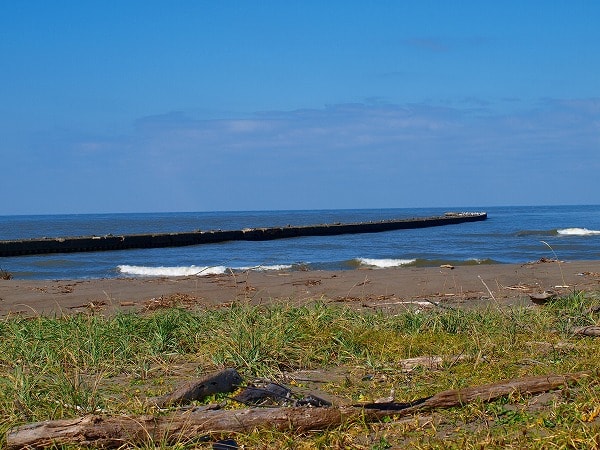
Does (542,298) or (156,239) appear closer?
(542,298)

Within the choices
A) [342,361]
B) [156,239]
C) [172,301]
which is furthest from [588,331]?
[156,239]

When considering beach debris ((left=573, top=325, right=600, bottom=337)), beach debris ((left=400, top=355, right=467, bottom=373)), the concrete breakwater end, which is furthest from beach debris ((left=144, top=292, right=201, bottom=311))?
the concrete breakwater end

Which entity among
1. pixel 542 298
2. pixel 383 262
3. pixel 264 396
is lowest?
pixel 383 262

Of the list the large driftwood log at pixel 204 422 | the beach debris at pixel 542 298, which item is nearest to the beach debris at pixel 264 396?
the large driftwood log at pixel 204 422

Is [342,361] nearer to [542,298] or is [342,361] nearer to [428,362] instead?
[428,362]

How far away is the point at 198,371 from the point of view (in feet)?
17.9

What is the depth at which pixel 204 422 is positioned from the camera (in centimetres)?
401

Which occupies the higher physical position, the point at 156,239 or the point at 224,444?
the point at 156,239

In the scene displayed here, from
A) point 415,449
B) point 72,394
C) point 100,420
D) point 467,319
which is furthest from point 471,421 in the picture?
point 467,319

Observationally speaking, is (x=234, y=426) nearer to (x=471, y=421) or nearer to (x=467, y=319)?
(x=471, y=421)

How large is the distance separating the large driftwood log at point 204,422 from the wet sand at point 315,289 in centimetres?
439

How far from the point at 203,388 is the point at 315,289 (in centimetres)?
762

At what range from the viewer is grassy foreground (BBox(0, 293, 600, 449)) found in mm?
4031

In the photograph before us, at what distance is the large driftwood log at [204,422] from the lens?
3.83m
